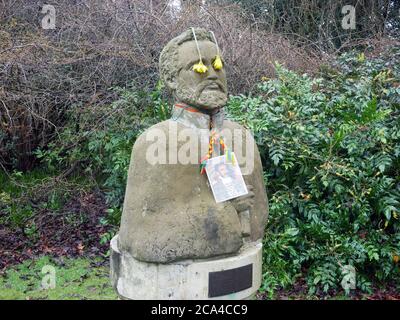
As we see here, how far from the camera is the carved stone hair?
2502mm

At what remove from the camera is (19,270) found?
4805 millimetres

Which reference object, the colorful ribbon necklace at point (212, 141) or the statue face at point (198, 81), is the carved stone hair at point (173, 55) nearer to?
the statue face at point (198, 81)

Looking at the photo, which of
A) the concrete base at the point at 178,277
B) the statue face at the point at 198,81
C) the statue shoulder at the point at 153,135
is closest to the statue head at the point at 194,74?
the statue face at the point at 198,81

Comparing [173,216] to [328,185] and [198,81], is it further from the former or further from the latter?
[328,185]

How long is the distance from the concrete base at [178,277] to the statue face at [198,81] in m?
0.78

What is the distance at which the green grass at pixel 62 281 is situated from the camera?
427cm

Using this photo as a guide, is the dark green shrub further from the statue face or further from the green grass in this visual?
the statue face

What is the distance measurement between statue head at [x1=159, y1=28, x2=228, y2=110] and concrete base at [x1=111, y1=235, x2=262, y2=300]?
784 millimetres

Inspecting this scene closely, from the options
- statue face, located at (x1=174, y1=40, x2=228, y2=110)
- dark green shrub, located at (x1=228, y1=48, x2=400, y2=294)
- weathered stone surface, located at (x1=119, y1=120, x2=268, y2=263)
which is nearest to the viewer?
weathered stone surface, located at (x1=119, y1=120, x2=268, y2=263)

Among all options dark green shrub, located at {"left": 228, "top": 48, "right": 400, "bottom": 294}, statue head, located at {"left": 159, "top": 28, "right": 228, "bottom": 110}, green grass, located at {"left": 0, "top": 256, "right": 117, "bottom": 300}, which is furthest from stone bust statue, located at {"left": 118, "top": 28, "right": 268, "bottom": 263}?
green grass, located at {"left": 0, "top": 256, "right": 117, "bottom": 300}

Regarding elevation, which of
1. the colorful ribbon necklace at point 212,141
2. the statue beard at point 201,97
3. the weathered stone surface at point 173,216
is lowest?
the weathered stone surface at point 173,216

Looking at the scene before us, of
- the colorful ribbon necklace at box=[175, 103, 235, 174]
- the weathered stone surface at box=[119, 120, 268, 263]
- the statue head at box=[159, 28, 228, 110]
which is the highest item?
the statue head at box=[159, 28, 228, 110]

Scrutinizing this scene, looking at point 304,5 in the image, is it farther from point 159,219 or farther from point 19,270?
point 159,219

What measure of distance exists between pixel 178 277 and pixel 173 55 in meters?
1.13
